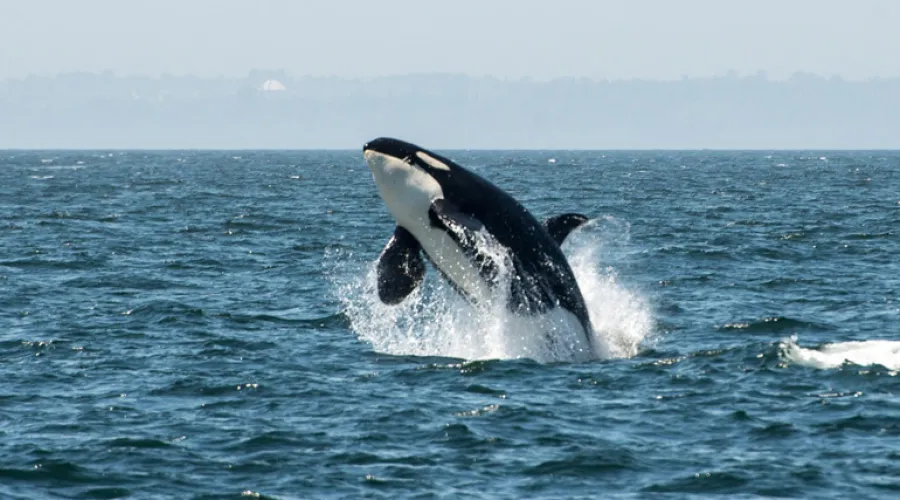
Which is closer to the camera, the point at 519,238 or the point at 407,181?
the point at 407,181

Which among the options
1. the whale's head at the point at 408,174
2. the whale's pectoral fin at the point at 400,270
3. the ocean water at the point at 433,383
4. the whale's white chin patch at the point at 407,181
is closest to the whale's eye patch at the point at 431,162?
the whale's head at the point at 408,174

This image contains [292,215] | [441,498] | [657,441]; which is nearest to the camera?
[441,498]

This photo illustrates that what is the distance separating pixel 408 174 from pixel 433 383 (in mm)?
3032

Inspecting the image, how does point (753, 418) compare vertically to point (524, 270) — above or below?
below

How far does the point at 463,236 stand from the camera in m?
19.3

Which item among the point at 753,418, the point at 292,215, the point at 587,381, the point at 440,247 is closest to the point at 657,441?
the point at 753,418

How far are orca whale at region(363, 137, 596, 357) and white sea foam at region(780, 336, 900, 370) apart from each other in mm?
3587

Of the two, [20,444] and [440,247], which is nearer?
[20,444]

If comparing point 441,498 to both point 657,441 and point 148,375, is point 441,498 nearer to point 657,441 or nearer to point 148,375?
point 657,441

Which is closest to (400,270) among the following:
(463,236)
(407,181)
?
(463,236)

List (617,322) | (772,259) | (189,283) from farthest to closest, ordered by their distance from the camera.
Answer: (772,259)
(189,283)
(617,322)

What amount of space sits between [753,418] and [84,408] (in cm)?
884

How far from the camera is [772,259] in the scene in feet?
120

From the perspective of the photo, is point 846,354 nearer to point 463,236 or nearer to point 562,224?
point 562,224
